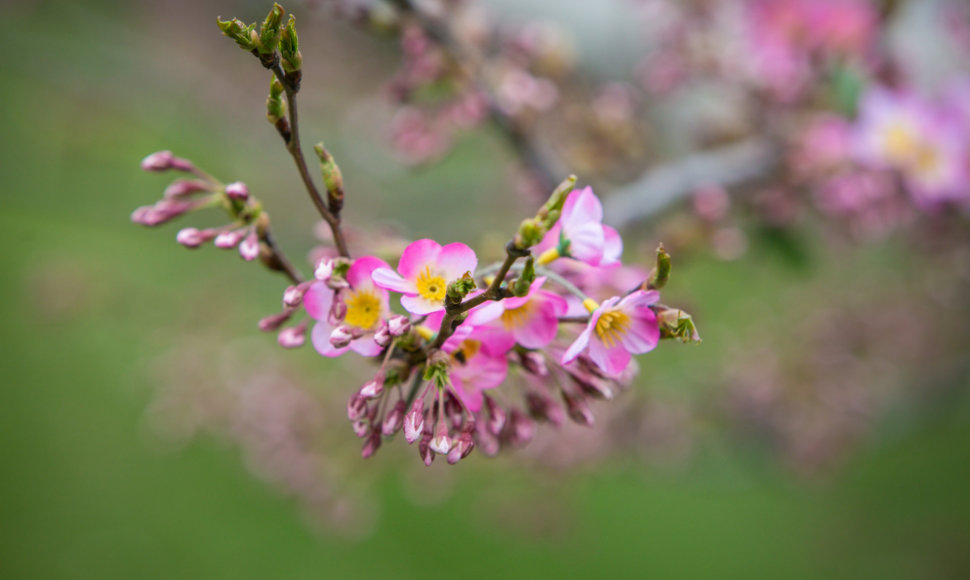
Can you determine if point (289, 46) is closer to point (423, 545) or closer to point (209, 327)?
point (209, 327)

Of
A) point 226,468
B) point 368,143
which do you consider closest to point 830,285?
point 368,143

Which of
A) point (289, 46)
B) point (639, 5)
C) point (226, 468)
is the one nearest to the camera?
point (289, 46)

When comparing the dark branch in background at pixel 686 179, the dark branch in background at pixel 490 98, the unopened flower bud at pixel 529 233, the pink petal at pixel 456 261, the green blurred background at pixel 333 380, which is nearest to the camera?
the unopened flower bud at pixel 529 233

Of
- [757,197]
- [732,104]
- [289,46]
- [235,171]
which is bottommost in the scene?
[289,46]

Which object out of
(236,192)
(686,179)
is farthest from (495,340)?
(686,179)

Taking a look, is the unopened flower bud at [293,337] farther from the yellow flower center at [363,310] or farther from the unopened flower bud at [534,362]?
the unopened flower bud at [534,362]

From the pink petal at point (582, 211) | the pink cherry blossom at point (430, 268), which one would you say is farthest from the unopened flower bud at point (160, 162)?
the pink petal at point (582, 211)
